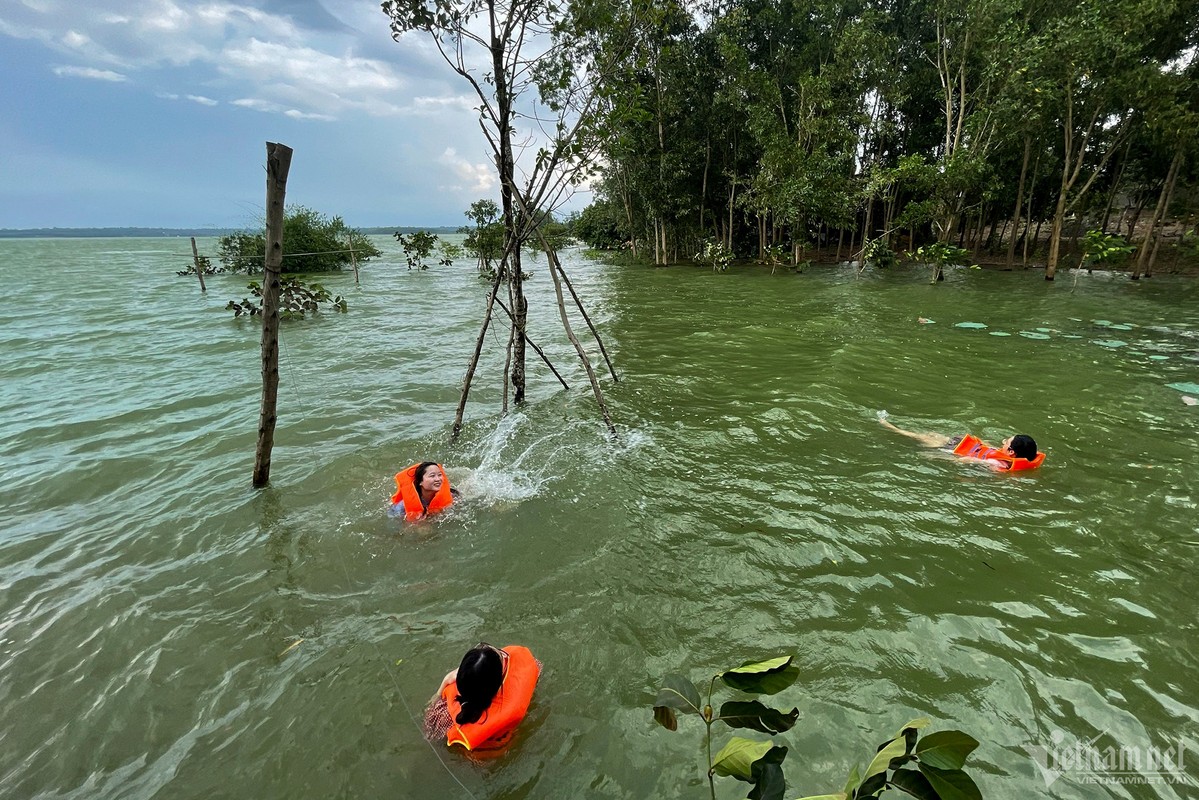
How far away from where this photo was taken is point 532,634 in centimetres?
419

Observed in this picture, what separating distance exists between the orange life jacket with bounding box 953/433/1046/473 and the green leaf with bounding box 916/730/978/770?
6408 mm

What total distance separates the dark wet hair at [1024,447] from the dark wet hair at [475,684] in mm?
6275

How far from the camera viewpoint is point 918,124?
28406mm

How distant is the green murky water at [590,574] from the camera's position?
10.9 feet

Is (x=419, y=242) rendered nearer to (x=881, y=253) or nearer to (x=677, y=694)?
(x=881, y=253)

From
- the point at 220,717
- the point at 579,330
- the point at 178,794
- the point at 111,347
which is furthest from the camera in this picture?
Answer: the point at 579,330

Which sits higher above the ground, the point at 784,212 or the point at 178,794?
the point at 784,212

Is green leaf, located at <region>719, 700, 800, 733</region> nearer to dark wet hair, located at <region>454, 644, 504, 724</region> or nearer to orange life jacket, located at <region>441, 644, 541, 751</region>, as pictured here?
dark wet hair, located at <region>454, 644, 504, 724</region>

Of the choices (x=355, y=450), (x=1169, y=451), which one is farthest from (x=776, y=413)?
(x=355, y=450)

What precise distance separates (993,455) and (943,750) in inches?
253

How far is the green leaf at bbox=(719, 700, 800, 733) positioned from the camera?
1366 mm

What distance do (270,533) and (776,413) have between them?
274 inches

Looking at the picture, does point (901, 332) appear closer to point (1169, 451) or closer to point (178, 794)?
point (1169, 451)

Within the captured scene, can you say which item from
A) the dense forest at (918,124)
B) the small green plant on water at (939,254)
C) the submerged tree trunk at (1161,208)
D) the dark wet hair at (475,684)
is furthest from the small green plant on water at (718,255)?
the dark wet hair at (475,684)
